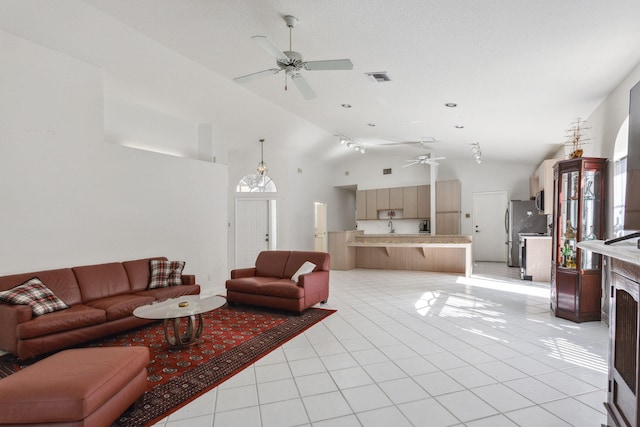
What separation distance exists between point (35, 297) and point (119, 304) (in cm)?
75

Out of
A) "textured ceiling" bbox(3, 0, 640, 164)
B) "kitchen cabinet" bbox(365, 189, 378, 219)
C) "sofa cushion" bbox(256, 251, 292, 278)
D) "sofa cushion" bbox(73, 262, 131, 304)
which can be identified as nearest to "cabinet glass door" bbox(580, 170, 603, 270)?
"textured ceiling" bbox(3, 0, 640, 164)

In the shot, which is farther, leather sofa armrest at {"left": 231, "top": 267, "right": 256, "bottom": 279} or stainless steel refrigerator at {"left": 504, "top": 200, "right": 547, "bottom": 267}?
stainless steel refrigerator at {"left": 504, "top": 200, "right": 547, "bottom": 267}

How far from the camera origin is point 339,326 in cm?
411

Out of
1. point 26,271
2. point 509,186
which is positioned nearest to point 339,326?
point 26,271

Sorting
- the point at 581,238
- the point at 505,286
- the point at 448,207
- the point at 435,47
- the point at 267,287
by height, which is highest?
the point at 435,47

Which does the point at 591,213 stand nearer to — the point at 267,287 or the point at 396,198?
the point at 267,287

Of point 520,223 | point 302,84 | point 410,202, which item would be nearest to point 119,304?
point 302,84

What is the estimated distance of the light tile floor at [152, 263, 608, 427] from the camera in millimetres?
2199

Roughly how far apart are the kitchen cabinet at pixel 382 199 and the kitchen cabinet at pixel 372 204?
2.6 inches

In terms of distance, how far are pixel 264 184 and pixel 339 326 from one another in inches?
203

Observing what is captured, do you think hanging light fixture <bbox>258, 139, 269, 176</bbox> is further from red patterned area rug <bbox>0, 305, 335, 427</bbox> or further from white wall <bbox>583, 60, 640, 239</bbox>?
white wall <bbox>583, 60, 640, 239</bbox>

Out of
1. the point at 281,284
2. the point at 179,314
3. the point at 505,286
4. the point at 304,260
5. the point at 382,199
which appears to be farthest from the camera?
the point at 382,199

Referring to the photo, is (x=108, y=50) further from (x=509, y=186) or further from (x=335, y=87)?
(x=509, y=186)

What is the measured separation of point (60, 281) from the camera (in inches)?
150
